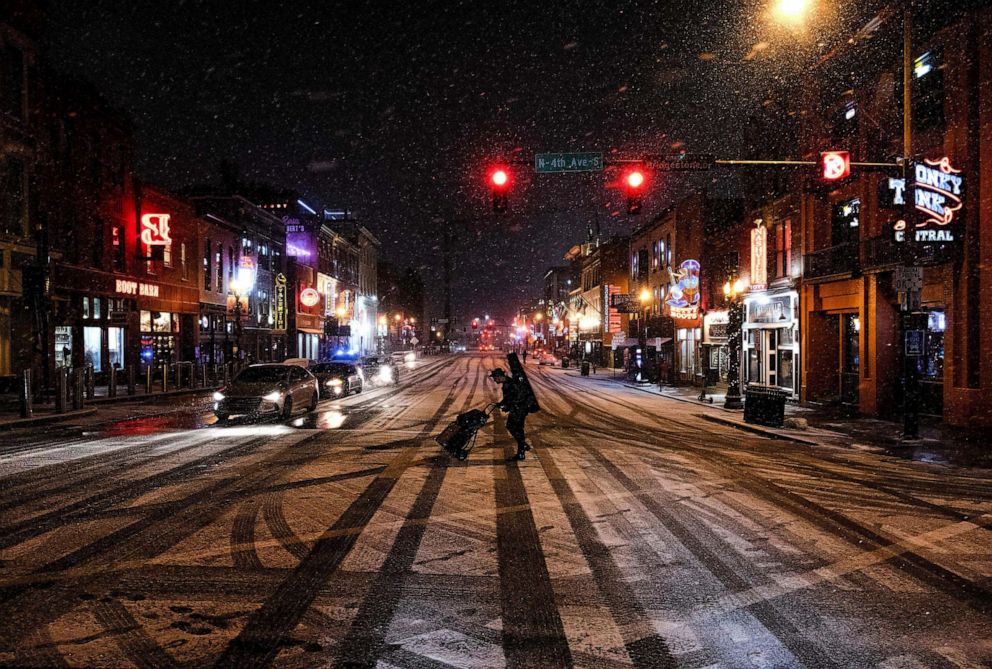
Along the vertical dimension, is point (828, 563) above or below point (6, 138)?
below

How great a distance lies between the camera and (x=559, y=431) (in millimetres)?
16734

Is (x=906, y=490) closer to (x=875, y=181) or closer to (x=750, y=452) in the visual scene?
(x=750, y=452)

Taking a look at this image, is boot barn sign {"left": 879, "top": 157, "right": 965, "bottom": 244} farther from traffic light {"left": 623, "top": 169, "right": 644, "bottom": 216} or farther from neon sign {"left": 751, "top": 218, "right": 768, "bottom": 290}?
neon sign {"left": 751, "top": 218, "right": 768, "bottom": 290}

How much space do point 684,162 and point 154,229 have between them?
91.2 ft

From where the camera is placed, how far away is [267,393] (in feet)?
60.8

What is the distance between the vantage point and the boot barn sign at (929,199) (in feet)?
51.2

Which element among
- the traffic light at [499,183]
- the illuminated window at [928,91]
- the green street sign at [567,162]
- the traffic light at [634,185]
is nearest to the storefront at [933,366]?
the illuminated window at [928,91]

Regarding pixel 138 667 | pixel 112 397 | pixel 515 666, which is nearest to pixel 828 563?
pixel 515 666

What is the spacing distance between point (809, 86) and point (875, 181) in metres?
5.38

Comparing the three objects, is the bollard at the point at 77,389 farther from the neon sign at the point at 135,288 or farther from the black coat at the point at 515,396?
the black coat at the point at 515,396

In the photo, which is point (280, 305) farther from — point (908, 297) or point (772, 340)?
point (908, 297)

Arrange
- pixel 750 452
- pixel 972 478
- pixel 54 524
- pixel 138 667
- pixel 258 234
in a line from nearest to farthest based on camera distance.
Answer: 1. pixel 138 667
2. pixel 54 524
3. pixel 972 478
4. pixel 750 452
5. pixel 258 234

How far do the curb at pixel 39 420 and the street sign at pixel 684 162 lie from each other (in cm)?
1663

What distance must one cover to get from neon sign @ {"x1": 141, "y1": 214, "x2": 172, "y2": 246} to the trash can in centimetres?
2848
